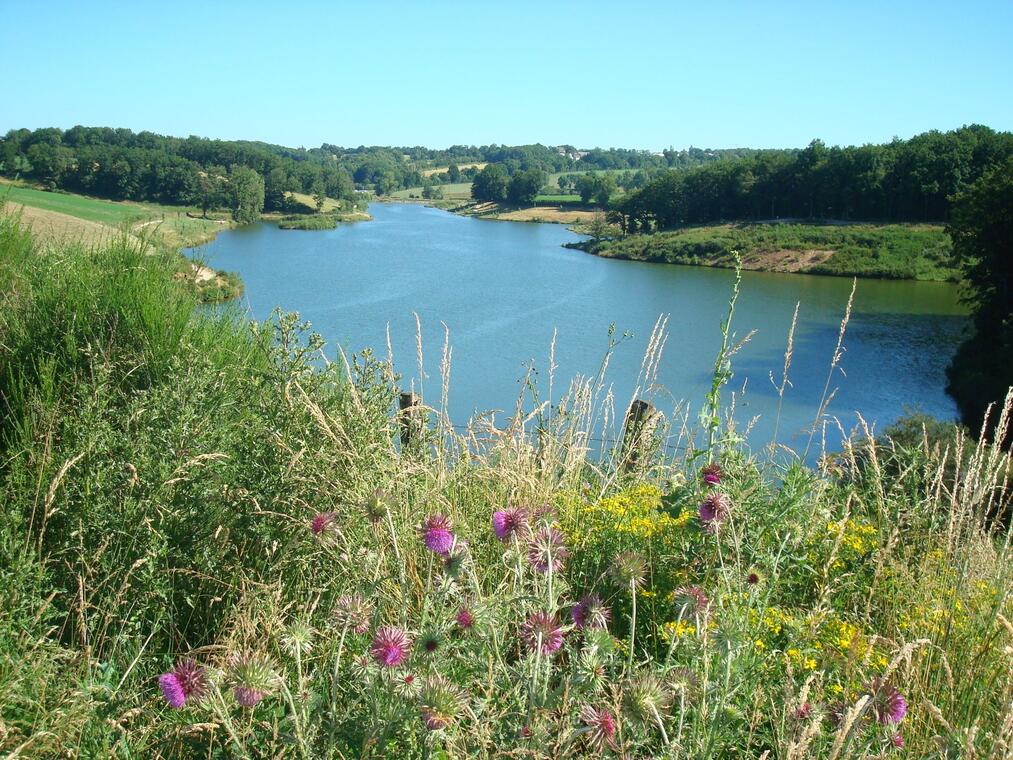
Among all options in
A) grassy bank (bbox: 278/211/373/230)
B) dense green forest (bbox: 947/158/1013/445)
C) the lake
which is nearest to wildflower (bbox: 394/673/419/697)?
the lake

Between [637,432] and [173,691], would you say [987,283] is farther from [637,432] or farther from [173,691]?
[173,691]

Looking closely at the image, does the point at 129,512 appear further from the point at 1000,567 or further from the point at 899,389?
the point at 899,389

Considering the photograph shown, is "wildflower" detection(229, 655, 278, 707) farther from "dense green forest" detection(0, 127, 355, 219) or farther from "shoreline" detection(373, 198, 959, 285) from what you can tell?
"shoreline" detection(373, 198, 959, 285)

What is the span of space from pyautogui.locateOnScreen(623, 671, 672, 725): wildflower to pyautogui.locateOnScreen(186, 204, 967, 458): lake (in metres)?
5.59

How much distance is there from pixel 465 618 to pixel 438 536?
0.19m

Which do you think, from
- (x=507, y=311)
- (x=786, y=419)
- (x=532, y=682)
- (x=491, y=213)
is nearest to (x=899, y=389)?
(x=786, y=419)

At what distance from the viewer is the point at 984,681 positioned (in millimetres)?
A: 2273

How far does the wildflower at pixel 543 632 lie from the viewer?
1.66 m

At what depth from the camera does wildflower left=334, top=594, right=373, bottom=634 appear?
1.74 m

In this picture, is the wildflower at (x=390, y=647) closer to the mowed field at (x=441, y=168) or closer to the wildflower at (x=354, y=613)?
the wildflower at (x=354, y=613)

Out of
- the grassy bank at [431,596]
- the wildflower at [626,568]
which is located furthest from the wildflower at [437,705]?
the wildflower at [626,568]

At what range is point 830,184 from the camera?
239 feet

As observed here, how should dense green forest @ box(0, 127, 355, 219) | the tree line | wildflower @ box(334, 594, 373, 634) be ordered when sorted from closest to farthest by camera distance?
wildflower @ box(334, 594, 373, 634) → dense green forest @ box(0, 127, 355, 219) → the tree line

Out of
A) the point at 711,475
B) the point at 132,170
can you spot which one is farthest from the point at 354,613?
the point at 132,170
